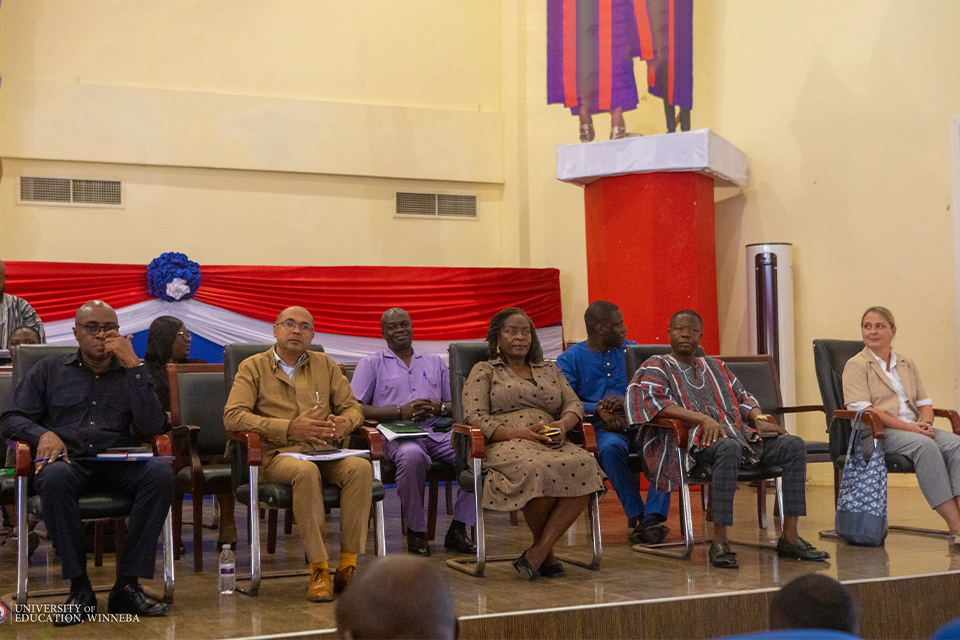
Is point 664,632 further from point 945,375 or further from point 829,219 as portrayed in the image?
point 829,219

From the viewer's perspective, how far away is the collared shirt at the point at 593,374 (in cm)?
486

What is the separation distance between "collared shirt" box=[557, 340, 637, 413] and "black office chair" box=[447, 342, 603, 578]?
711mm

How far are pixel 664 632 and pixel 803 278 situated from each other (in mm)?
4422

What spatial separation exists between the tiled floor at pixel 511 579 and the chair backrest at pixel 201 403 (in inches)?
20.5

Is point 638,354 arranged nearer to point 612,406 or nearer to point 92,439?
point 612,406

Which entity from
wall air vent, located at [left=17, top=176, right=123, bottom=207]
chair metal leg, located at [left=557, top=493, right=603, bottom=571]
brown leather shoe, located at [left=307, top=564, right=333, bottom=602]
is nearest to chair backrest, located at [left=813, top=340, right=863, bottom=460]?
chair metal leg, located at [left=557, top=493, right=603, bottom=571]

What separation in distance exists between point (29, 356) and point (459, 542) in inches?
76.6

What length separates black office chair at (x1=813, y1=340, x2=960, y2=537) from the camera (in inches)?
177

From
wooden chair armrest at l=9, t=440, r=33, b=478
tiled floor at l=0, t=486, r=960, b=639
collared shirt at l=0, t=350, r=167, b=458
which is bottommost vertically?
tiled floor at l=0, t=486, r=960, b=639

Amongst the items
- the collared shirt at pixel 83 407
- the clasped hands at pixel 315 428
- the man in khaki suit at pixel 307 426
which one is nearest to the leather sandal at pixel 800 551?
the man in khaki suit at pixel 307 426

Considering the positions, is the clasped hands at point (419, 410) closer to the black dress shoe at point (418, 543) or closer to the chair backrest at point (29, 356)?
the black dress shoe at point (418, 543)

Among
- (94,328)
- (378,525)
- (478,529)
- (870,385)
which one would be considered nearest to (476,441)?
(478,529)

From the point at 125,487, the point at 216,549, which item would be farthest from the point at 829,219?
the point at 125,487

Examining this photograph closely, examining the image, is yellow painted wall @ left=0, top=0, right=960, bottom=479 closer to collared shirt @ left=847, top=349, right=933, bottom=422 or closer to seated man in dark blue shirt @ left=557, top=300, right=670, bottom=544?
collared shirt @ left=847, top=349, right=933, bottom=422
